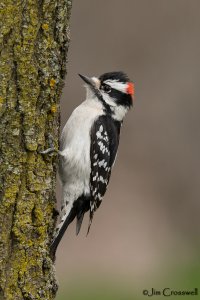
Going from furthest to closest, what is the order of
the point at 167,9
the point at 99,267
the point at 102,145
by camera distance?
the point at 167,9, the point at 99,267, the point at 102,145

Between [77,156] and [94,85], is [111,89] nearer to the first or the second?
[94,85]

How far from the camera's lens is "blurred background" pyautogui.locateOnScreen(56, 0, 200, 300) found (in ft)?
31.5

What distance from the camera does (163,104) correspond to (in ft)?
40.6

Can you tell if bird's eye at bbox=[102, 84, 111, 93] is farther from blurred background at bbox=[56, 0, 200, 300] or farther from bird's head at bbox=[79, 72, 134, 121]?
blurred background at bbox=[56, 0, 200, 300]

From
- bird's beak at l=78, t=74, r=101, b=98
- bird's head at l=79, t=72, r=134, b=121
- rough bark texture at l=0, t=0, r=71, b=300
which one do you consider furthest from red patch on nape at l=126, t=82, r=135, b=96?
rough bark texture at l=0, t=0, r=71, b=300

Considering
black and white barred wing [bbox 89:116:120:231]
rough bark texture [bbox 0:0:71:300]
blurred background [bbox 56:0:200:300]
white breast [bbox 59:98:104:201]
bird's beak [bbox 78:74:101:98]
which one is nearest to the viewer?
rough bark texture [bbox 0:0:71:300]

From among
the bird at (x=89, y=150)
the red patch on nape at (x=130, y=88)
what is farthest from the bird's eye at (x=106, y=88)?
the red patch on nape at (x=130, y=88)

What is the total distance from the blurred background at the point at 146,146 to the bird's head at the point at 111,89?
3150 mm

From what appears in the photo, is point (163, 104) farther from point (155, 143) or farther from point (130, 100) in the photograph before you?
point (130, 100)

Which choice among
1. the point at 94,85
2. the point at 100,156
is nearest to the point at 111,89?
the point at 94,85

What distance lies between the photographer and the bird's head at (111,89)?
6.30m

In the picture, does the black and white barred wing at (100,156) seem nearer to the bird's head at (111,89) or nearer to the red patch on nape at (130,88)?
the bird's head at (111,89)

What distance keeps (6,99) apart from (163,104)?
7.96m

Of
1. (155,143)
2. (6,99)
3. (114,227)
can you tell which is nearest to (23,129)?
(6,99)
